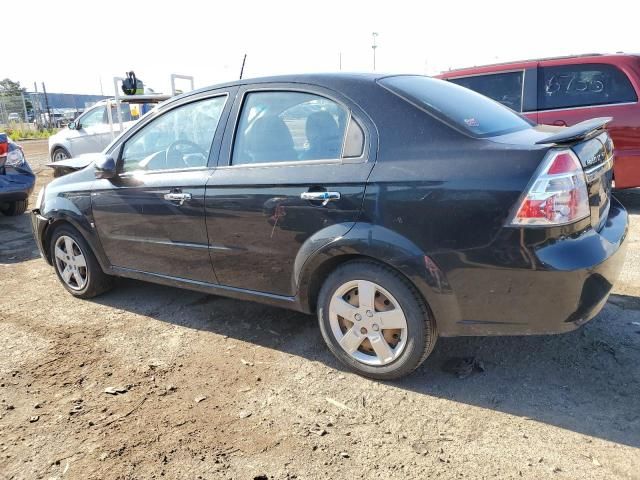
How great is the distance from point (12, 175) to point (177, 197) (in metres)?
4.82

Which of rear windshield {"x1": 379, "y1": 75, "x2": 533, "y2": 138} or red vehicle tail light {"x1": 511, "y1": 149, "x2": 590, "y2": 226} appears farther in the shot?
rear windshield {"x1": 379, "y1": 75, "x2": 533, "y2": 138}

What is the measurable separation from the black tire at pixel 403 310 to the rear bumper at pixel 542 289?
14 cm

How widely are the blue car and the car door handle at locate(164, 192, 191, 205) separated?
463 cm

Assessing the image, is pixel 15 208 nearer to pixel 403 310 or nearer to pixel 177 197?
pixel 177 197

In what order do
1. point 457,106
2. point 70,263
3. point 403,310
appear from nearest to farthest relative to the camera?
point 403,310, point 457,106, point 70,263

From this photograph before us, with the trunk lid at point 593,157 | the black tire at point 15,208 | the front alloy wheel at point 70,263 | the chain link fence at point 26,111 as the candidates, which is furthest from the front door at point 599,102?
the chain link fence at point 26,111

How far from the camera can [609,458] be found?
7.41ft

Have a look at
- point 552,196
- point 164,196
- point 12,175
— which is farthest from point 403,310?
point 12,175

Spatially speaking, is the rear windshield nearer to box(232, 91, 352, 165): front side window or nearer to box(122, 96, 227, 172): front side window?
box(232, 91, 352, 165): front side window

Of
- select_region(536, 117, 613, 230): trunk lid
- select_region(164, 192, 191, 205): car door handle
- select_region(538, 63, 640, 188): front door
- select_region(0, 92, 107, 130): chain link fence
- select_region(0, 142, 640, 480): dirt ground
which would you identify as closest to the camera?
select_region(0, 142, 640, 480): dirt ground

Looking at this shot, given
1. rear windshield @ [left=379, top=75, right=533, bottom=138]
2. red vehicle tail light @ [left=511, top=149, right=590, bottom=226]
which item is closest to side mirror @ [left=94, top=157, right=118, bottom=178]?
rear windshield @ [left=379, top=75, right=533, bottom=138]

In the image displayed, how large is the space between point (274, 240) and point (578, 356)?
192 cm

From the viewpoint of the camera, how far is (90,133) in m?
11.5

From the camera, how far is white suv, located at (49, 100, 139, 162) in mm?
11430
